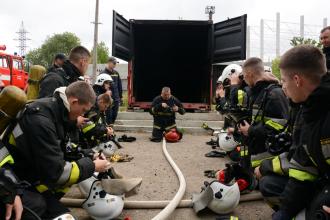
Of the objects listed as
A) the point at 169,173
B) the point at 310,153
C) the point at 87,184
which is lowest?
the point at 169,173

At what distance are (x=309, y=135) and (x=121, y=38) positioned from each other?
318 inches

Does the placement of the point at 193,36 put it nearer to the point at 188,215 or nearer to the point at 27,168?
the point at 188,215

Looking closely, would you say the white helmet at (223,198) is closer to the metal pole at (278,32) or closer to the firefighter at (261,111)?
the firefighter at (261,111)

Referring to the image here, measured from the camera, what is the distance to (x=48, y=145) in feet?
8.85

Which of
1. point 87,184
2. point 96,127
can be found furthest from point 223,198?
point 96,127

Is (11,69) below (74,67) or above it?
above

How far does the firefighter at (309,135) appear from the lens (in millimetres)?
2072

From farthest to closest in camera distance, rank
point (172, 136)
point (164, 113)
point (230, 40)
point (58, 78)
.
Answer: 1. point (230, 40)
2. point (164, 113)
3. point (172, 136)
4. point (58, 78)

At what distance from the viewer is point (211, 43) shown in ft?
34.3

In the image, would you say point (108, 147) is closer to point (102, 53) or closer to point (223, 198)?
point (223, 198)

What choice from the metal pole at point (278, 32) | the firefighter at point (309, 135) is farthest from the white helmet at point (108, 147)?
the metal pole at point (278, 32)

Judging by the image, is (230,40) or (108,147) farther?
(230,40)

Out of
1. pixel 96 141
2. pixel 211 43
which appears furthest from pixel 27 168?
pixel 211 43

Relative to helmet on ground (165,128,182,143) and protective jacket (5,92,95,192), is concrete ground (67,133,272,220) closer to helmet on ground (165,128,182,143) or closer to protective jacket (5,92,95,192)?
helmet on ground (165,128,182,143)
